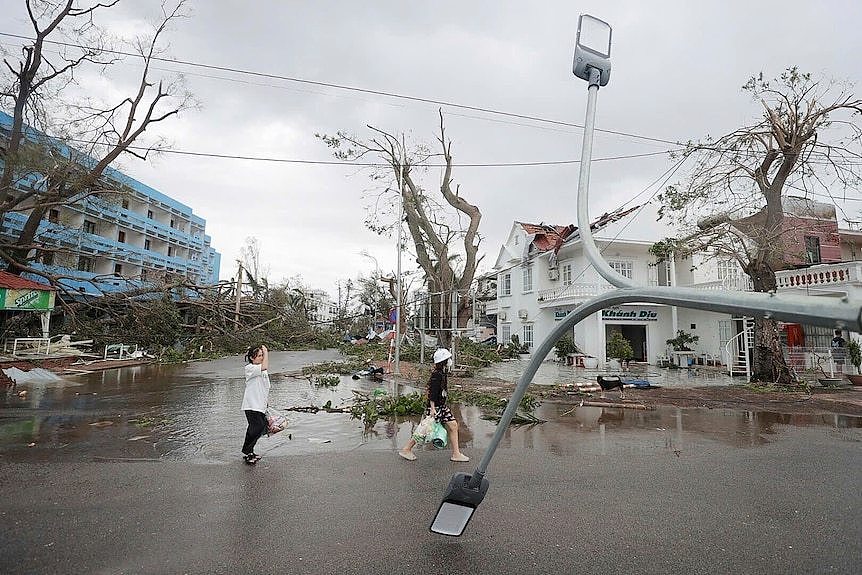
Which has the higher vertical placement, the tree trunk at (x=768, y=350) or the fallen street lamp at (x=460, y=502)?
the tree trunk at (x=768, y=350)

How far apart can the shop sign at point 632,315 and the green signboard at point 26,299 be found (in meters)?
24.0

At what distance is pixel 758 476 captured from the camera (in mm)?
6039

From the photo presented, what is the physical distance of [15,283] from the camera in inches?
694

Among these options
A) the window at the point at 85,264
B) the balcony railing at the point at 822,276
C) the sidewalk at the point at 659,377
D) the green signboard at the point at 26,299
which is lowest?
the sidewalk at the point at 659,377

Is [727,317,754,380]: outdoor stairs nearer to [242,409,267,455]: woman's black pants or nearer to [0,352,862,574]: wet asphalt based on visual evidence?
[0,352,862,574]: wet asphalt

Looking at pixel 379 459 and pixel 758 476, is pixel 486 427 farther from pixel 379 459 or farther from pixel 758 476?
pixel 758 476

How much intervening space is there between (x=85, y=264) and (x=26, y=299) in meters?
26.0

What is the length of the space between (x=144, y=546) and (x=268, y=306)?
103ft

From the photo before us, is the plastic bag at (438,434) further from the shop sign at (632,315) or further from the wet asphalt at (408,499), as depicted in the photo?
the shop sign at (632,315)

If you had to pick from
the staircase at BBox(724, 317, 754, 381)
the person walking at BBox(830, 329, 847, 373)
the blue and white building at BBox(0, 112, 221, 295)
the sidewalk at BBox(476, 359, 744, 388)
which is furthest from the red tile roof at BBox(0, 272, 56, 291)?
the person walking at BBox(830, 329, 847, 373)

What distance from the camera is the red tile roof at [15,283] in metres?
17.1

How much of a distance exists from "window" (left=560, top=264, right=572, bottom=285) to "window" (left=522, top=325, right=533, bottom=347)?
4.01 meters

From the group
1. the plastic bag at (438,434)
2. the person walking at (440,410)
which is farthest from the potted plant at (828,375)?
the plastic bag at (438,434)

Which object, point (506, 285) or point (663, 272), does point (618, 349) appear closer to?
point (663, 272)
